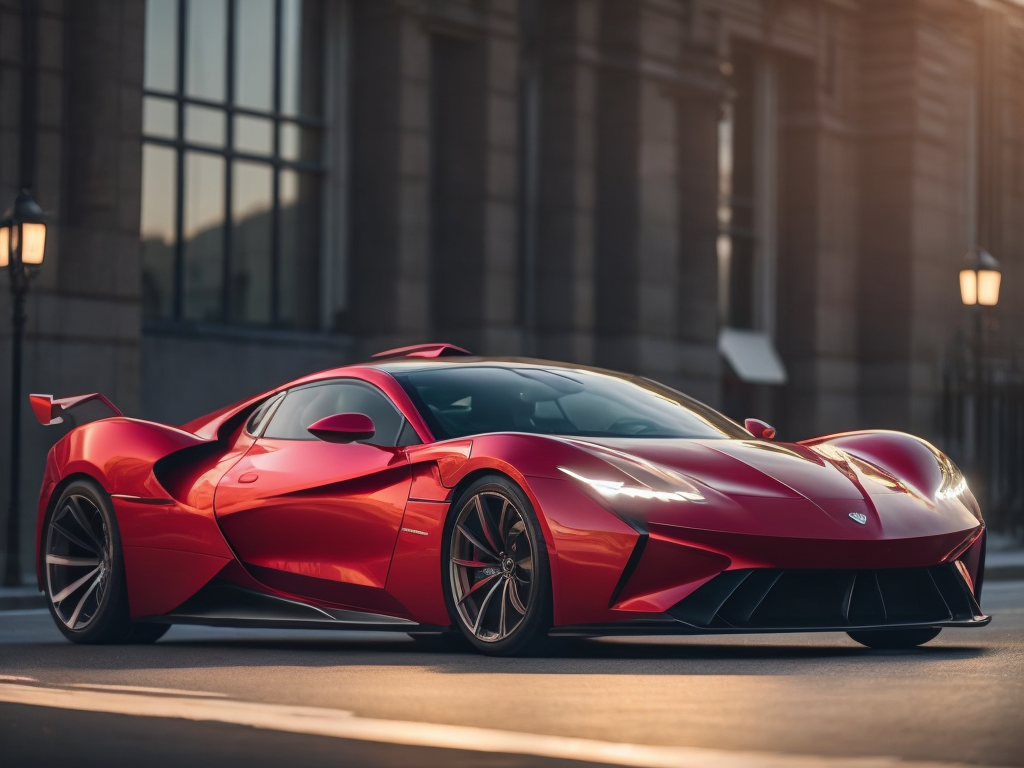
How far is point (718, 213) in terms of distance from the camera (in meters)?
30.7

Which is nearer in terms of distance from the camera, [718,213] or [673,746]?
[673,746]

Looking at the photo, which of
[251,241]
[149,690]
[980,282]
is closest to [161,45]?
[251,241]

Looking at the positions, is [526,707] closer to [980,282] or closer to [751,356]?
[980,282]

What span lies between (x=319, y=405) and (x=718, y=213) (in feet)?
74.5

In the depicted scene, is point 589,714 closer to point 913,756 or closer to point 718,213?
point 913,756

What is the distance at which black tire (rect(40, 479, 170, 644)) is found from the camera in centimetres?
883

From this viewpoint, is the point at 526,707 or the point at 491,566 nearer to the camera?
the point at 526,707

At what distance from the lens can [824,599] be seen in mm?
7000

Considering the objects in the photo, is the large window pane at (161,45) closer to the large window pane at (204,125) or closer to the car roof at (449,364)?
the large window pane at (204,125)

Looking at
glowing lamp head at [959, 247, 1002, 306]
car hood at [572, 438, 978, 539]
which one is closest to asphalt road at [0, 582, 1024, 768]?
car hood at [572, 438, 978, 539]

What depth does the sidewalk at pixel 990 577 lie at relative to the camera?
13.8 metres

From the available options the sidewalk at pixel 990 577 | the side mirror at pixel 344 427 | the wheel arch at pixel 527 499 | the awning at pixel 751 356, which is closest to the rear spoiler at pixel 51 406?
the side mirror at pixel 344 427

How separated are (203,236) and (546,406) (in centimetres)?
1715

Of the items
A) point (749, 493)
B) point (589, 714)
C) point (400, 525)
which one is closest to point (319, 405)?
point (400, 525)
